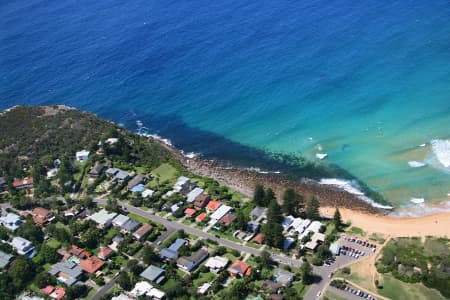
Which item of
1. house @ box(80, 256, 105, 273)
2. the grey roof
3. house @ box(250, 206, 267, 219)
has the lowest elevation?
house @ box(250, 206, 267, 219)

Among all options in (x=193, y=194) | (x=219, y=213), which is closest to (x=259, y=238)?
(x=219, y=213)

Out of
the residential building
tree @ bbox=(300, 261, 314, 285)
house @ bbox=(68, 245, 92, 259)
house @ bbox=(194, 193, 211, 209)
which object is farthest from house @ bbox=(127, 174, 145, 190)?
tree @ bbox=(300, 261, 314, 285)

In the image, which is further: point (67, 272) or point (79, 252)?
point (79, 252)

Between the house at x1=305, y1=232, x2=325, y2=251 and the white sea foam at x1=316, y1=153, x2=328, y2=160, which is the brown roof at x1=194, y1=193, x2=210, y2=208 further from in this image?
the white sea foam at x1=316, y1=153, x2=328, y2=160

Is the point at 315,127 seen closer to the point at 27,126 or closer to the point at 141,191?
the point at 141,191

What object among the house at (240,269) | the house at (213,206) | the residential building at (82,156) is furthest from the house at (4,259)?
the house at (240,269)

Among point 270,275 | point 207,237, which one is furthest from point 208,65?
point 270,275

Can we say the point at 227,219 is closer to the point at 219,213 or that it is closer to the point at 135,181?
the point at 219,213
